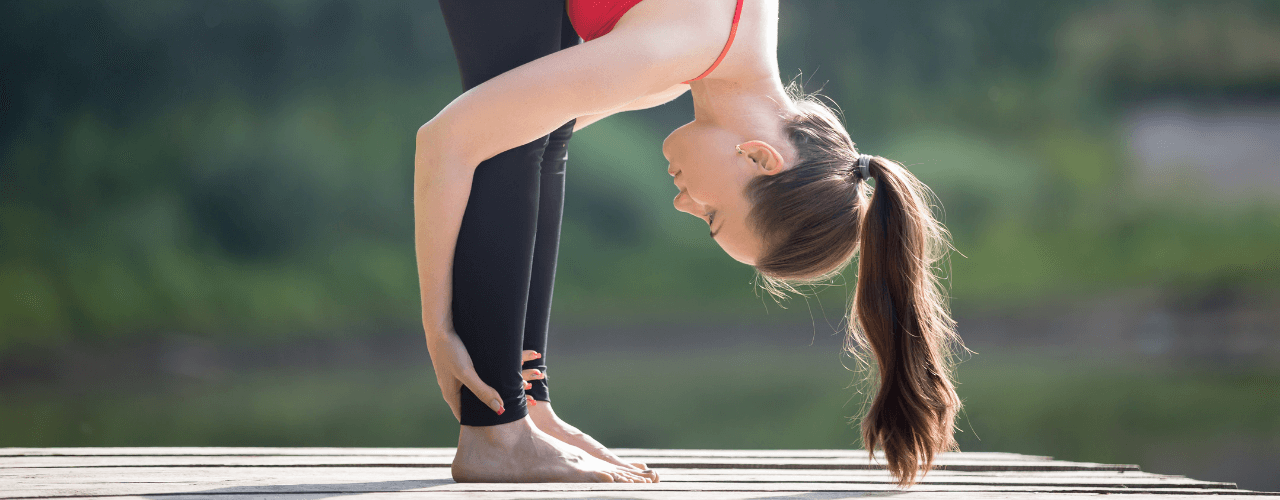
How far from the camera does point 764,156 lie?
1115 millimetres

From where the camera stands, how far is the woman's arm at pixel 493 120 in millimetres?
969

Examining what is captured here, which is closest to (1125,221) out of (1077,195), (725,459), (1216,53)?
(1077,195)

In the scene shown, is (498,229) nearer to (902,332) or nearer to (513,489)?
(513,489)

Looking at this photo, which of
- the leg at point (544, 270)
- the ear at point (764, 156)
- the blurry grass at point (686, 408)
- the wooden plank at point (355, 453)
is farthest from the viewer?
the blurry grass at point (686, 408)

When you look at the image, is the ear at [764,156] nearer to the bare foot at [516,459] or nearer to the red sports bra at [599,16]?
the red sports bra at [599,16]

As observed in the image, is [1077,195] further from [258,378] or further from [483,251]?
[483,251]

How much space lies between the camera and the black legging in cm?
102

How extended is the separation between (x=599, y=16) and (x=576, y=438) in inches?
19.6

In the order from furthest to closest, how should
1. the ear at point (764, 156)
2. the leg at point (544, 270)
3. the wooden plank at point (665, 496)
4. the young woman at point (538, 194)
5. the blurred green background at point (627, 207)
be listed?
the blurred green background at point (627, 207)
the leg at point (544, 270)
the ear at point (764, 156)
the young woman at point (538, 194)
the wooden plank at point (665, 496)

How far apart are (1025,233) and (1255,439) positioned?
17.8 feet

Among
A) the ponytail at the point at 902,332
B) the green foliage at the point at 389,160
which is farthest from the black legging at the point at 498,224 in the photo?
the green foliage at the point at 389,160

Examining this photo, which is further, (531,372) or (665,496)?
(531,372)

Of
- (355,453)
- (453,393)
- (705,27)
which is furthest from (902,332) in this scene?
(355,453)

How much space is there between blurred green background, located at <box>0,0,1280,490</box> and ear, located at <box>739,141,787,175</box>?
144 inches
